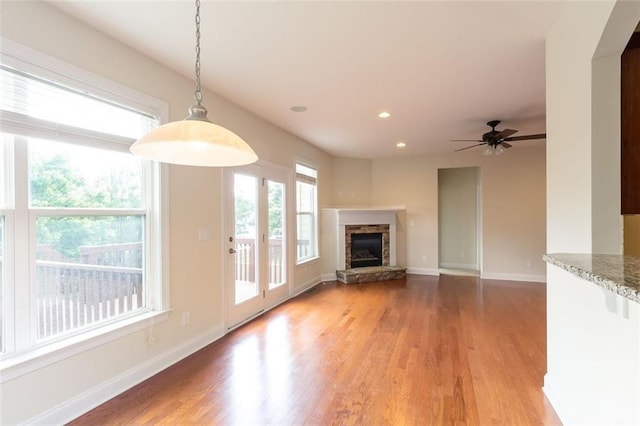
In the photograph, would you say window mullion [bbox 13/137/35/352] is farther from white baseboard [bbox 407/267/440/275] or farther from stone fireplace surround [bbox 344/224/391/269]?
white baseboard [bbox 407/267/440/275]

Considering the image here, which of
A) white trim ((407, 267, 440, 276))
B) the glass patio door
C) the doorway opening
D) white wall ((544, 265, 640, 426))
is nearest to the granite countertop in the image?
white wall ((544, 265, 640, 426))

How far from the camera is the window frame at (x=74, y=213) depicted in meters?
1.80

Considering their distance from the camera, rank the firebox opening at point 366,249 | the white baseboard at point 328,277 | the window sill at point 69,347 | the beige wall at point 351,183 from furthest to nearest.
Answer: the beige wall at point 351,183
the firebox opening at point 366,249
the white baseboard at point 328,277
the window sill at point 69,347

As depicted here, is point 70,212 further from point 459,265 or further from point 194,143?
point 459,265

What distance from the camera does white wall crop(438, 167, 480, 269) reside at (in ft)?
24.6

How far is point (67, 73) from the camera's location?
2.04 metres

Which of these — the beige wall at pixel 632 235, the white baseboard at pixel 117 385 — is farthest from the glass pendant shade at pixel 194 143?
the beige wall at pixel 632 235

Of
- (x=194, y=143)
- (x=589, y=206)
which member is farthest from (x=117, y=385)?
(x=589, y=206)

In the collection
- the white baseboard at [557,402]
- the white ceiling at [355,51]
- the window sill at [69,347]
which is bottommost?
the white baseboard at [557,402]

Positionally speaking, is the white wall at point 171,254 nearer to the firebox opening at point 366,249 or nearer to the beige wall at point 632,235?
the beige wall at point 632,235

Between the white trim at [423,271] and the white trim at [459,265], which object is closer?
the white trim at [423,271]

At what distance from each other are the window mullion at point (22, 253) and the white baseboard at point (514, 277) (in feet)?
22.4

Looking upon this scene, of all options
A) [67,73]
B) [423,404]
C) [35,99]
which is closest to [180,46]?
[67,73]

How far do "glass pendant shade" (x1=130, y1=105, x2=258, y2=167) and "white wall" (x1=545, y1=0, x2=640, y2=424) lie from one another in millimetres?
1738
